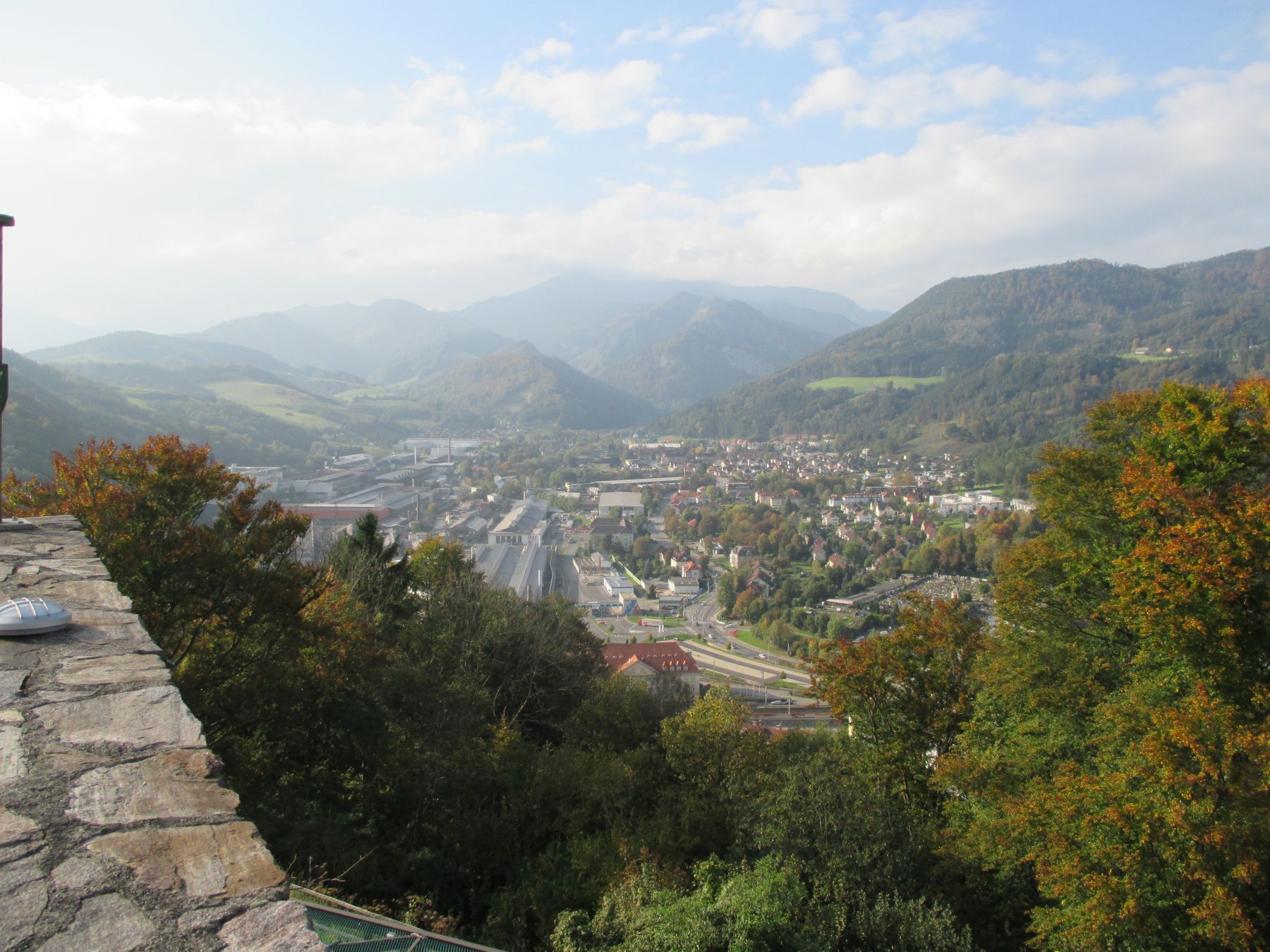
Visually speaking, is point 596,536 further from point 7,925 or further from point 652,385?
point 652,385

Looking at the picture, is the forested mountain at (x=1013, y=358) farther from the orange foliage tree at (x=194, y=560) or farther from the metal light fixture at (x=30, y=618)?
the metal light fixture at (x=30, y=618)

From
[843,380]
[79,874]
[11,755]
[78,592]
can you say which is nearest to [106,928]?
[79,874]

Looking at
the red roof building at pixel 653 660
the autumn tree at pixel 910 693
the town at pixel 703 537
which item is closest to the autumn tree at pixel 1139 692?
the autumn tree at pixel 910 693

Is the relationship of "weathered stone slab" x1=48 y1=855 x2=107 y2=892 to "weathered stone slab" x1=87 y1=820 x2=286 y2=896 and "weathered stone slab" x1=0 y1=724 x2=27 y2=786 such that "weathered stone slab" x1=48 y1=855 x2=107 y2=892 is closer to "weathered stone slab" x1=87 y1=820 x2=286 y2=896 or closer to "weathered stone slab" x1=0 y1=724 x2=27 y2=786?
"weathered stone slab" x1=87 y1=820 x2=286 y2=896

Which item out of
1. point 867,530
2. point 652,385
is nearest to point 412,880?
point 867,530

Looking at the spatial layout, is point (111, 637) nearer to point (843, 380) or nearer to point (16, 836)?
point (16, 836)

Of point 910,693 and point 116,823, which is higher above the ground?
point 116,823
